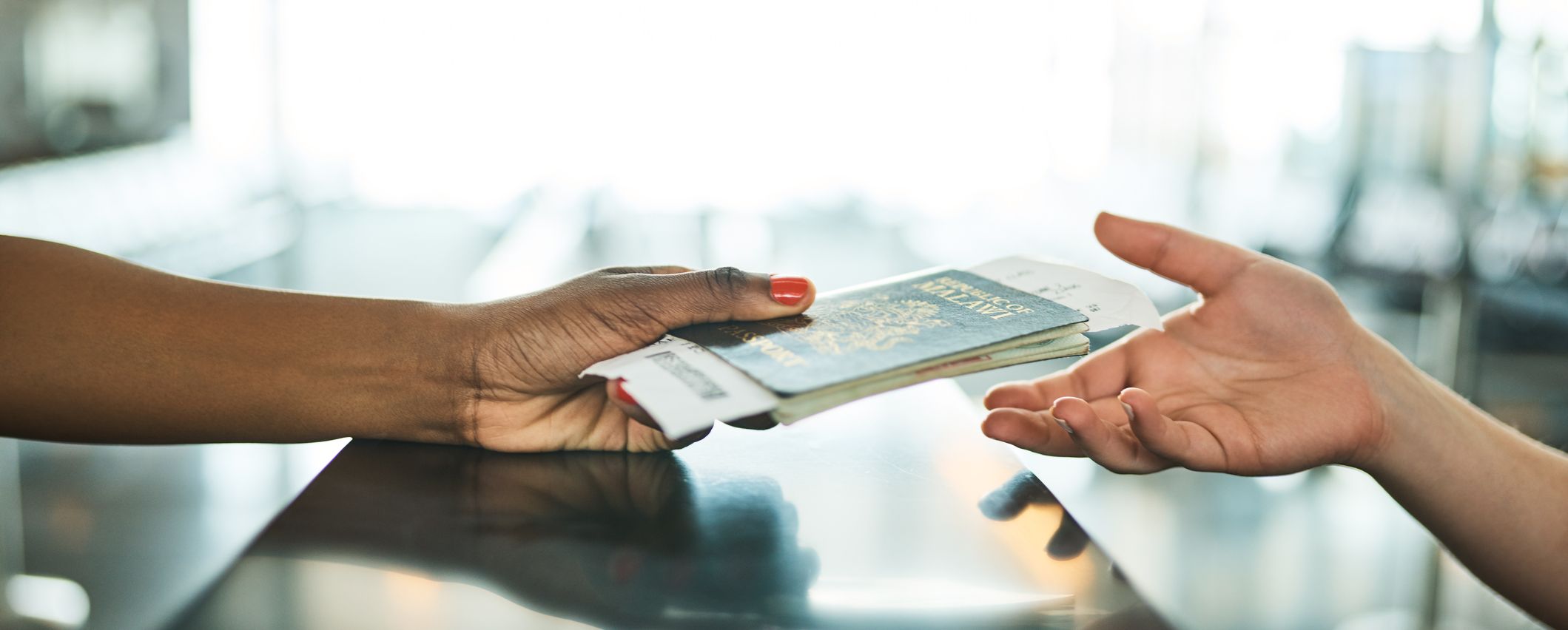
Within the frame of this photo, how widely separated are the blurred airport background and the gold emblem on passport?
3423 millimetres

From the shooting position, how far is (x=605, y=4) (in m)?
5.36

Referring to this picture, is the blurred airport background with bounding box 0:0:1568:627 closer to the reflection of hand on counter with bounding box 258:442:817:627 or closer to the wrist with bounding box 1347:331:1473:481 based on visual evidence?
the wrist with bounding box 1347:331:1473:481

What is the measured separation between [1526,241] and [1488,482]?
287 cm

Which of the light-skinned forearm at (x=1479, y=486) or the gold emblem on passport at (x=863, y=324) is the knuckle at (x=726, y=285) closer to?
the gold emblem on passport at (x=863, y=324)

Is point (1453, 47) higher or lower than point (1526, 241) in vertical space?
higher

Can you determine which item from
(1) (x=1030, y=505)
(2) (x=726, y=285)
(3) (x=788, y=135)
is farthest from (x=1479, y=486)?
(3) (x=788, y=135)

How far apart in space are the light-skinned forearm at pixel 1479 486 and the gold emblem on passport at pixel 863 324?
46cm

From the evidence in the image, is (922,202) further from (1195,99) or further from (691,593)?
(691,593)

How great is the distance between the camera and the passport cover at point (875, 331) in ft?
2.27

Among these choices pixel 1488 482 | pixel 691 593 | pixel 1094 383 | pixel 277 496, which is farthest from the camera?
pixel 277 496

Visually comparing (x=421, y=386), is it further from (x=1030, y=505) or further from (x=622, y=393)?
(x=1030, y=505)

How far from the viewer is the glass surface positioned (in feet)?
1.59

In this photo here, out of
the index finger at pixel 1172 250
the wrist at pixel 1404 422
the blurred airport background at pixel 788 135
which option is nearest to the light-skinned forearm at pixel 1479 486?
the wrist at pixel 1404 422

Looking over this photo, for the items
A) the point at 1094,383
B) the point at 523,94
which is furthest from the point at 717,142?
the point at 1094,383
